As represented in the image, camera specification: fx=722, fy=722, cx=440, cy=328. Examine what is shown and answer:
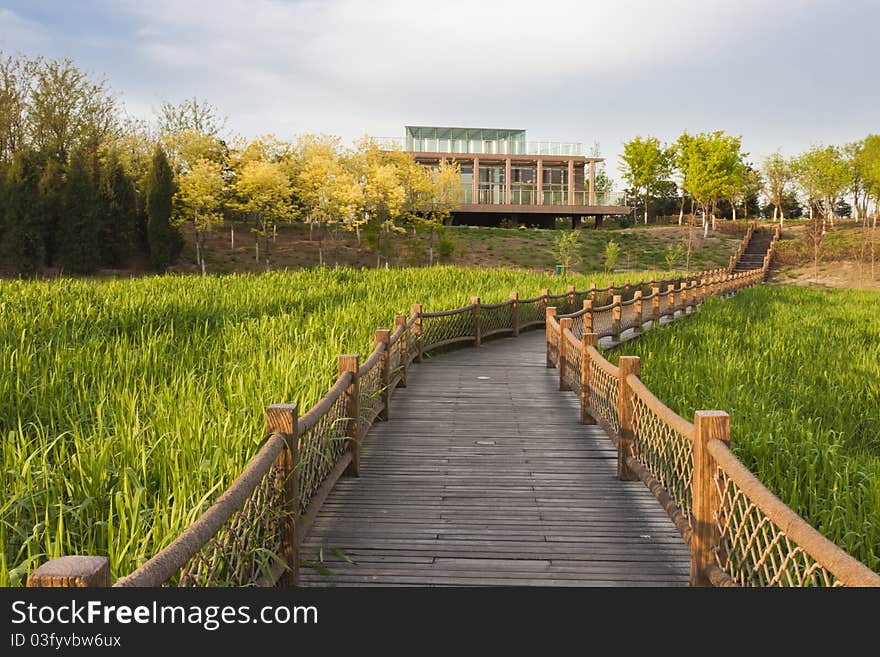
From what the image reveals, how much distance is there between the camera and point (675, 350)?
11023 mm

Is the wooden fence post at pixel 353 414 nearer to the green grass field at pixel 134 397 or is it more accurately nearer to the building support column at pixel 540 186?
the green grass field at pixel 134 397

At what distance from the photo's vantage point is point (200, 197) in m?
36.0

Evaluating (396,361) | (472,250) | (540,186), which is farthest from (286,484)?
(540,186)

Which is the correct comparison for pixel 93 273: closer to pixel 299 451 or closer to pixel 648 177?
pixel 299 451

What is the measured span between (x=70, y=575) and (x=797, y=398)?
27.0 feet

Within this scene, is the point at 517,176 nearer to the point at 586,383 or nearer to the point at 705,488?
the point at 586,383

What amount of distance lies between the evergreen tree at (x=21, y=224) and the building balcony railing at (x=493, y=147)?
26.7 metres

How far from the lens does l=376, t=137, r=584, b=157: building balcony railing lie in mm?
53031

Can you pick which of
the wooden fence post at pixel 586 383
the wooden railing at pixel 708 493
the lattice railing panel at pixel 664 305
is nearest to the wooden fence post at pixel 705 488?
the wooden railing at pixel 708 493

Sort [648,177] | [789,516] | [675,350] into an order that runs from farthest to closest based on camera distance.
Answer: [648,177]
[675,350]
[789,516]

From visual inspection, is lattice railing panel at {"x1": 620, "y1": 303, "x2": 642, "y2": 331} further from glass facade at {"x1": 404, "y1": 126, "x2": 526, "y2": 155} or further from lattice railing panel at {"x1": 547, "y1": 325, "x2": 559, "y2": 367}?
glass facade at {"x1": 404, "y1": 126, "x2": 526, "y2": 155}

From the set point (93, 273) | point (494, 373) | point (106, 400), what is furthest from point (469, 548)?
point (93, 273)

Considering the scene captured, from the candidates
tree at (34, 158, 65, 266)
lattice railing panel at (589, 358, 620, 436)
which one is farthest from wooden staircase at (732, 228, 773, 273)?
lattice railing panel at (589, 358, 620, 436)
